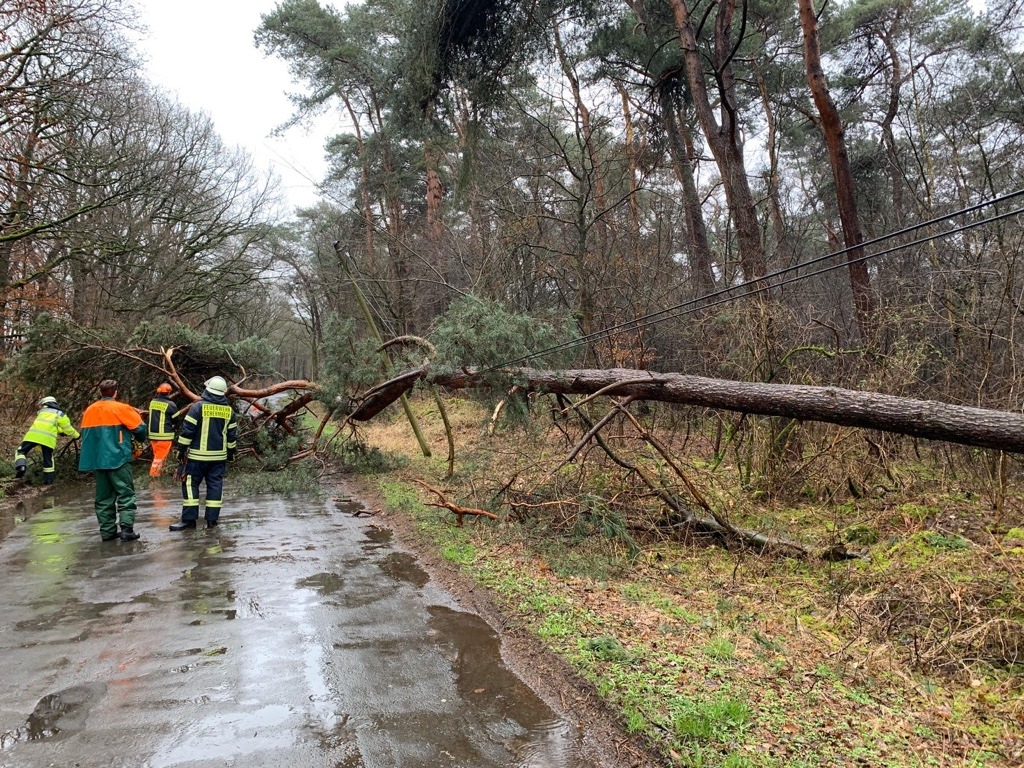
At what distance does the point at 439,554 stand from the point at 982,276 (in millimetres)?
8175

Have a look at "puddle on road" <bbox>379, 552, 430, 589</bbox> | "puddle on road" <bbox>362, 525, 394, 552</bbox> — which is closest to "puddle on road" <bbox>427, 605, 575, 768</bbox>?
"puddle on road" <bbox>379, 552, 430, 589</bbox>

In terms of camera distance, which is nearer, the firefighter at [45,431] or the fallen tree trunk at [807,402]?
the fallen tree trunk at [807,402]

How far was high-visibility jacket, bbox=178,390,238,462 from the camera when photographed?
788cm

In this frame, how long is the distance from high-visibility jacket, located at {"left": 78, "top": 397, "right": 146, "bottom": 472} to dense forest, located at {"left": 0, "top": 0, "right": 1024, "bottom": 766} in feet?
12.5

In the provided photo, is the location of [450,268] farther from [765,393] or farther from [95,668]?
[95,668]

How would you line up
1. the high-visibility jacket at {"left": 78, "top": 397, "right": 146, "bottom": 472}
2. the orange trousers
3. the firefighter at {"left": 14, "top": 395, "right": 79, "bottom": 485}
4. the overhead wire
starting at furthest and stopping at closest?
the orange trousers < the firefighter at {"left": 14, "top": 395, "right": 79, "bottom": 485} < the high-visibility jacket at {"left": 78, "top": 397, "right": 146, "bottom": 472} < the overhead wire

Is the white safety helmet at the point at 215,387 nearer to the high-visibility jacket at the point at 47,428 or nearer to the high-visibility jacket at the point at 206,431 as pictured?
the high-visibility jacket at the point at 206,431

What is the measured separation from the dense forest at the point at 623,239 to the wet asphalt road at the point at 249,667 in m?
1.23

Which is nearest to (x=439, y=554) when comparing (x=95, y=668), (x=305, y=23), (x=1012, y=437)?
(x=95, y=668)

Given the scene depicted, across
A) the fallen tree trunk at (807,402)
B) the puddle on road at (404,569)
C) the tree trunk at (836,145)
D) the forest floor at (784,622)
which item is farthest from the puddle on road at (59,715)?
the tree trunk at (836,145)

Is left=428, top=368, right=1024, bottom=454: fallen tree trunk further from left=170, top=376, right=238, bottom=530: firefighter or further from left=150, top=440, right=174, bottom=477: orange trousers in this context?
left=150, top=440, right=174, bottom=477: orange trousers

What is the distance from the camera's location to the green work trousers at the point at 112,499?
7000 millimetres

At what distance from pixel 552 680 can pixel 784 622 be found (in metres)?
2.00

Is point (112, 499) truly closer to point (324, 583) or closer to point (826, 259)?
point (324, 583)
